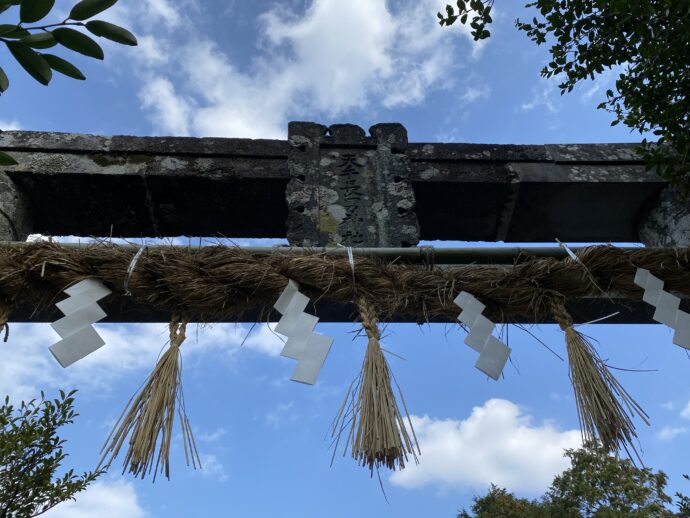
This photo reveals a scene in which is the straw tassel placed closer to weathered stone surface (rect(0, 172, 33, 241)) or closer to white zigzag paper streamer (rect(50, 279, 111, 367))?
white zigzag paper streamer (rect(50, 279, 111, 367))

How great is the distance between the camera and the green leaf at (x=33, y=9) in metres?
1.25

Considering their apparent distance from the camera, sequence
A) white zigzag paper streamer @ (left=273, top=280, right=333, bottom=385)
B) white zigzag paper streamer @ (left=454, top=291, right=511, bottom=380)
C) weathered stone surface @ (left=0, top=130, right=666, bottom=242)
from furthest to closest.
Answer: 1. weathered stone surface @ (left=0, top=130, right=666, bottom=242)
2. white zigzag paper streamer @ (left=454, top=291, right=511, bottom=380)
3. white zigzag paper streamer @ (left=273, top=280, right=333, bottom=385)

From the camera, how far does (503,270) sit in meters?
2.43

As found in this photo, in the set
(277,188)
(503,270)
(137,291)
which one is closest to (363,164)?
(277,188)

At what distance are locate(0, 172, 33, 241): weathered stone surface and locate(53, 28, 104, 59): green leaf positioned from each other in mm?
2416

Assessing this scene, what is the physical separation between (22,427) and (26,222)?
5.56 feet

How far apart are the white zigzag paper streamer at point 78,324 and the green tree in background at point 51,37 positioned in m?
0.95

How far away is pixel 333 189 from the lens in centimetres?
372

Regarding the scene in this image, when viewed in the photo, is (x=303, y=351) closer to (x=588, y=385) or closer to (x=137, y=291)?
(x=137, y=291)

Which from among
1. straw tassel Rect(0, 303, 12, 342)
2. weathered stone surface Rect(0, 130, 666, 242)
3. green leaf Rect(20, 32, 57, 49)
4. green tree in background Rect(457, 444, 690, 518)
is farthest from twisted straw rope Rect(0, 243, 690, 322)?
green tree in background Rect(457, 444, 690, 518)

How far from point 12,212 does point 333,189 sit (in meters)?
1.81

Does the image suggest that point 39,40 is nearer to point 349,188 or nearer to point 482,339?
point 482,339

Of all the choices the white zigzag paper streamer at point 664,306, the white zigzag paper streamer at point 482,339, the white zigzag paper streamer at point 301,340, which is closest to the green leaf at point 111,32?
the white zigzag paper streamer at point 301,340

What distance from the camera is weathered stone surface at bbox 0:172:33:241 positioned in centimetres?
346
